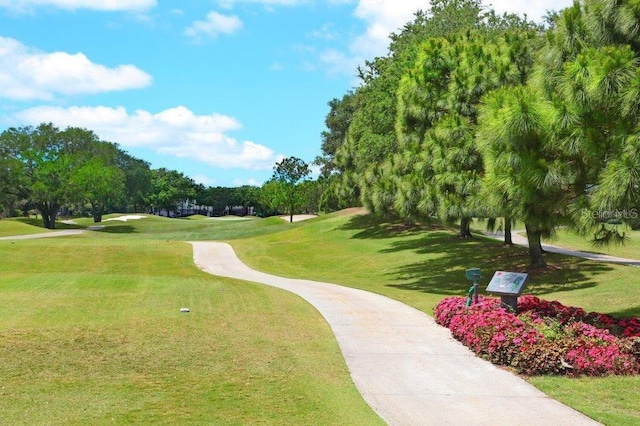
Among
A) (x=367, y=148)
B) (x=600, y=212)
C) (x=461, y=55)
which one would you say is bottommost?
(x=600, y=212)

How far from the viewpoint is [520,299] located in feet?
49.9

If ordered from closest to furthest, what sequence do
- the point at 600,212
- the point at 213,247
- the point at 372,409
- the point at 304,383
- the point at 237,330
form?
the point at 372,409, the point at 304,383, the point at 600,212, the point at 237,330, the point at 213,247

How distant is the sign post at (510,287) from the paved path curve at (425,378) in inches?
59.3

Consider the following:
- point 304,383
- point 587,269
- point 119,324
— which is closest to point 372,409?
point 304,383

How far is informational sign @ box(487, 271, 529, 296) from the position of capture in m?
13.4

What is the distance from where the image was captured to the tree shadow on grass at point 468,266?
23.2 meters

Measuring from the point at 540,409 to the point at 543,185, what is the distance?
5544 mm

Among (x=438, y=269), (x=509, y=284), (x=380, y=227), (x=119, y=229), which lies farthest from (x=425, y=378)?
(x=119, y=229)

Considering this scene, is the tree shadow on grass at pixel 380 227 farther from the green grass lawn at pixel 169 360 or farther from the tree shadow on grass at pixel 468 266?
the green grass lawn at pixel 169 360

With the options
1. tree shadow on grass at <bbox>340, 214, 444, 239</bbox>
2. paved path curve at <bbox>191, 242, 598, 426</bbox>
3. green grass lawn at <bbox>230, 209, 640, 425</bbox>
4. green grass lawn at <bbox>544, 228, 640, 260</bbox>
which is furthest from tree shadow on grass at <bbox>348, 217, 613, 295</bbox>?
paved path curve at <bbox>191, 242, 598, 426</bbox>

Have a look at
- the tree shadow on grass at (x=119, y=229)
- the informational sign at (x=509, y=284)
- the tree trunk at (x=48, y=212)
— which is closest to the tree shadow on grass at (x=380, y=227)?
the informational sign at (x=509, y=284)

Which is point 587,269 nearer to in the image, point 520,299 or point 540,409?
point 520,299

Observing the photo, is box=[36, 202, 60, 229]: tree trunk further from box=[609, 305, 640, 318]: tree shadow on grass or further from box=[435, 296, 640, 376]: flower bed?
box=[435, 296, 640, 376]: flower bed

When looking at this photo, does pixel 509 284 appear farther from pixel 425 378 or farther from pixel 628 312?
pixel 628 312
